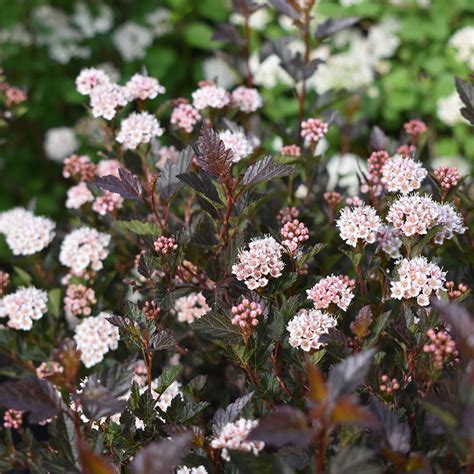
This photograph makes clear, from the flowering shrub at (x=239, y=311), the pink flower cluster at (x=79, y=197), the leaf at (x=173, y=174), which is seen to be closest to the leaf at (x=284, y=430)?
the flowering shrub at (x=239, y=311)

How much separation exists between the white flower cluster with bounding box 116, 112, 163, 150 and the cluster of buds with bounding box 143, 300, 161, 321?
39 cm

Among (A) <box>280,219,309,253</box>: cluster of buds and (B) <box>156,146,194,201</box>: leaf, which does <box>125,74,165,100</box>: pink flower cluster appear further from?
(A) <box>280,219,309,253</box>: cluster of buds

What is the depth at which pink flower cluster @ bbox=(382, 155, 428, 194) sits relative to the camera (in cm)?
147

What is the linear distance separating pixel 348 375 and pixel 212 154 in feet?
1.78

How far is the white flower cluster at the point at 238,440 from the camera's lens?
3.82ft

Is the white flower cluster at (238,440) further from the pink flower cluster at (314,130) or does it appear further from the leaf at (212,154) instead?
the pink flower cluster at (314,130)

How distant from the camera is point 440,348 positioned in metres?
1.22

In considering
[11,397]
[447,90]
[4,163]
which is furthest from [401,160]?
[4,163]

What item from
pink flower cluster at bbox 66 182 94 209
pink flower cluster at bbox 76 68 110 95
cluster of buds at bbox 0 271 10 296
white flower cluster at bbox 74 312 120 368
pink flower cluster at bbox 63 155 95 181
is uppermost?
pink flower cluster at bbox 76 68 110 95

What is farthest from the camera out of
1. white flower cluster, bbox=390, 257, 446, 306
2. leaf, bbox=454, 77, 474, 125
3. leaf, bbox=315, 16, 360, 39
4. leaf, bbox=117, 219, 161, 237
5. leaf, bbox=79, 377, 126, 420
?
leaf, bbox=315, 16, 360, 39

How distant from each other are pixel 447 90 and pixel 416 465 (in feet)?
8.47

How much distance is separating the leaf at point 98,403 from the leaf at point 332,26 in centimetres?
131

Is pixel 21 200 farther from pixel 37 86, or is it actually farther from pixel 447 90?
pixel 447 90

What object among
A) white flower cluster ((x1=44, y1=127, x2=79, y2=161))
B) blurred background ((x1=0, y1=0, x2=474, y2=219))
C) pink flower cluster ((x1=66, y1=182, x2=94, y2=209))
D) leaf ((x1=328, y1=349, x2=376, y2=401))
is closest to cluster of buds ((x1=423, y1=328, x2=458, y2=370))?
leaf ((x1=328, y1=349, x2=376, y2=401))
